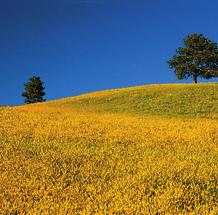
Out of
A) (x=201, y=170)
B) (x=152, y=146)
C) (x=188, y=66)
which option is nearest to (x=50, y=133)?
(x=152, y=146)

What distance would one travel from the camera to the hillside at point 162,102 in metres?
37.1

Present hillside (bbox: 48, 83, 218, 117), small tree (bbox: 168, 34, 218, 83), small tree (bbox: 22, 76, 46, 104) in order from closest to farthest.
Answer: hillside (bbox: 48, 83, 218, 117)
small tree (bbox: 168, 34, 218, 83)
small tree (bbox: 22, 76, 46, 104)

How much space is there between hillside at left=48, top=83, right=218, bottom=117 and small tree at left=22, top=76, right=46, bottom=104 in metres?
51.7

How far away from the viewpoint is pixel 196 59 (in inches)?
2901

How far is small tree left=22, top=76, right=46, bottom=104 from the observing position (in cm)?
9975

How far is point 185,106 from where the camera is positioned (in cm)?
3909

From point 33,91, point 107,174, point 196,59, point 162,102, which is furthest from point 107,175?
point 33,91

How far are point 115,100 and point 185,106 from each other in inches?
391

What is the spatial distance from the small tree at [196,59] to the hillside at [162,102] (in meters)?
20.8

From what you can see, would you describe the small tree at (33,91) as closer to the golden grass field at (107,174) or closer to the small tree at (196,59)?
the small tree at (196,59)

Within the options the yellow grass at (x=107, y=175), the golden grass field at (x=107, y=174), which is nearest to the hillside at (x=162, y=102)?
the golden grass field at (x=107, y=174)

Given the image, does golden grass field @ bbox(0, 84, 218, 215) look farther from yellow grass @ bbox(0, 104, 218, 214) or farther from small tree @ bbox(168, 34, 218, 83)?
small tree @ bbox(168, 34, 218, 83)

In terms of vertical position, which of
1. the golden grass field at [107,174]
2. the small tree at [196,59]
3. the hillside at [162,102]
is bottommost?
the golden grass field at [107,174]

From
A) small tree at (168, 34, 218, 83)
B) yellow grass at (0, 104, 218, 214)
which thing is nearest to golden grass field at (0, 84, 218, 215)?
yellow grass at (0, 104, 218, 214)
